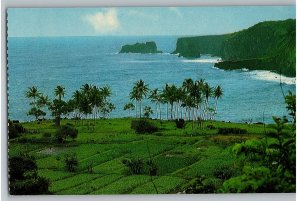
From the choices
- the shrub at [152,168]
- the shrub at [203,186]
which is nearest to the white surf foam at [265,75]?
the shrub at [203,186]

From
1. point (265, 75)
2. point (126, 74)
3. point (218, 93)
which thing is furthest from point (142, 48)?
point (265, 75)

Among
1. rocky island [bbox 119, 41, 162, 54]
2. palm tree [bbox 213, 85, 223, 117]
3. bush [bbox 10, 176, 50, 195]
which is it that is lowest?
bush [bbox 10, 176, 50, 195]

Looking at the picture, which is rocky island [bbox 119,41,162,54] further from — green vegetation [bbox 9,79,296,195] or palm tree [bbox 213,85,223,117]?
palm tree [bbox 213,85,223,117]

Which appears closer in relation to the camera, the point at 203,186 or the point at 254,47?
the point at 203,186

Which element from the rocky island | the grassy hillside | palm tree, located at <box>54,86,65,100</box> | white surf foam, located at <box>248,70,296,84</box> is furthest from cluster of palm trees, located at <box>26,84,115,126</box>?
white surf foam, located at <box>248,70,296,84</box>

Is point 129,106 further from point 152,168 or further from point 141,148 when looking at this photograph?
point 152,168

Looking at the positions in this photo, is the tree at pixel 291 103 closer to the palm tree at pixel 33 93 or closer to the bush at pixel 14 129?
the palm tree at pixel 33 93
